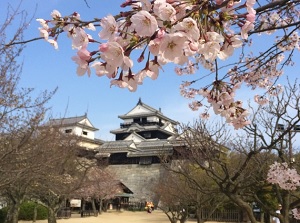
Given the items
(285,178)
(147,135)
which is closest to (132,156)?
(147,135)

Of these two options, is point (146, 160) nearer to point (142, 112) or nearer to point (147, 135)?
point (147, 135)

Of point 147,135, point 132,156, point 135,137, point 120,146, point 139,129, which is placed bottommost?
point 132,156

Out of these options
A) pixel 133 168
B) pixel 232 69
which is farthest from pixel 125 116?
pixel 232 69

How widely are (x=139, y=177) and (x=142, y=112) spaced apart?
1415 centimetres

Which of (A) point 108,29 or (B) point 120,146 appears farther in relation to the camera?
(B) point 120,146

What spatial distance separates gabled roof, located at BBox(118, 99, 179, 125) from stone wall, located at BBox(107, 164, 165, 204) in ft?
39.9

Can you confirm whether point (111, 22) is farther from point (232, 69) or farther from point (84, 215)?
point (84, 215)

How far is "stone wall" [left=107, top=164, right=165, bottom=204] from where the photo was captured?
4103 cm

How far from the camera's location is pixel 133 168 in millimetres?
42500

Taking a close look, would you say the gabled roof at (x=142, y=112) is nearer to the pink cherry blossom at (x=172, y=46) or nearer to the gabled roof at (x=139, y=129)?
the gabled roof at (x=139, y=129)

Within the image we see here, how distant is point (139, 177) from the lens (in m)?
41.8

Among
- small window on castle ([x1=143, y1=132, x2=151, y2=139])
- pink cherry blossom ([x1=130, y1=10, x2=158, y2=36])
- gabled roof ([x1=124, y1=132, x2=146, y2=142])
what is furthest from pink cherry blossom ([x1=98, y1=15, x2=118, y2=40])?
small window on castle ([x1=143, y1=132, x2=151, y2=139])

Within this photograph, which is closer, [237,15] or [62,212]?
[237,15]

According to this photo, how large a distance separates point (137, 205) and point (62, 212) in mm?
13350
